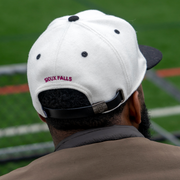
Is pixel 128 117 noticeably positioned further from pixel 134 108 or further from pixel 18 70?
pixel 18 70

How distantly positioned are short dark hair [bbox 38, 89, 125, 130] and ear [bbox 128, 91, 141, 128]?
7 cm

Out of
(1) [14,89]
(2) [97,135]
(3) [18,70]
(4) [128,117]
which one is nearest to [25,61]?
(1) [14,89]

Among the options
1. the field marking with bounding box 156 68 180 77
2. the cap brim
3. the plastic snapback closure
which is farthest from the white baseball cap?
the field marking with bounding box 156 68 180 77

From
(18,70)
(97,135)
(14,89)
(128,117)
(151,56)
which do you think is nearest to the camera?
(97,135)

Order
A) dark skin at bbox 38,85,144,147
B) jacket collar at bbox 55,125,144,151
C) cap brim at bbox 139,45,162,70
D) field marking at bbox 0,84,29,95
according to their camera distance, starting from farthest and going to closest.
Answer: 1. field marking at bbox 0,84,29,95
2. cap brim at bbox 139,45,162,70
3. dark skin at bbox 38,85,144,147
4. jacket collar at bbox 55,125,144,151

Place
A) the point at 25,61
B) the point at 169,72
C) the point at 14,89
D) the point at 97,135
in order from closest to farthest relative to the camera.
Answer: the point at 97,135
the point at 14,89
the point at 169,72
the point at 25,61

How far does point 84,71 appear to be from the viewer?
157 cm

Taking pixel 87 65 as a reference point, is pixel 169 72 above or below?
below

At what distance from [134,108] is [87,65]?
1.17 feet

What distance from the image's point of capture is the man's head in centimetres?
158

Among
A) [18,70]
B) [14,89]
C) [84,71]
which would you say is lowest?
[14,89]

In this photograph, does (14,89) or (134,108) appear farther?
(14,89)

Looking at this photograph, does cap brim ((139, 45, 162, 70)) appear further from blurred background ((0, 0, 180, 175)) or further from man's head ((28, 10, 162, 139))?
blurred background ((0, 0, 180, 175))

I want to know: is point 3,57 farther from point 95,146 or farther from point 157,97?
point 95,146
